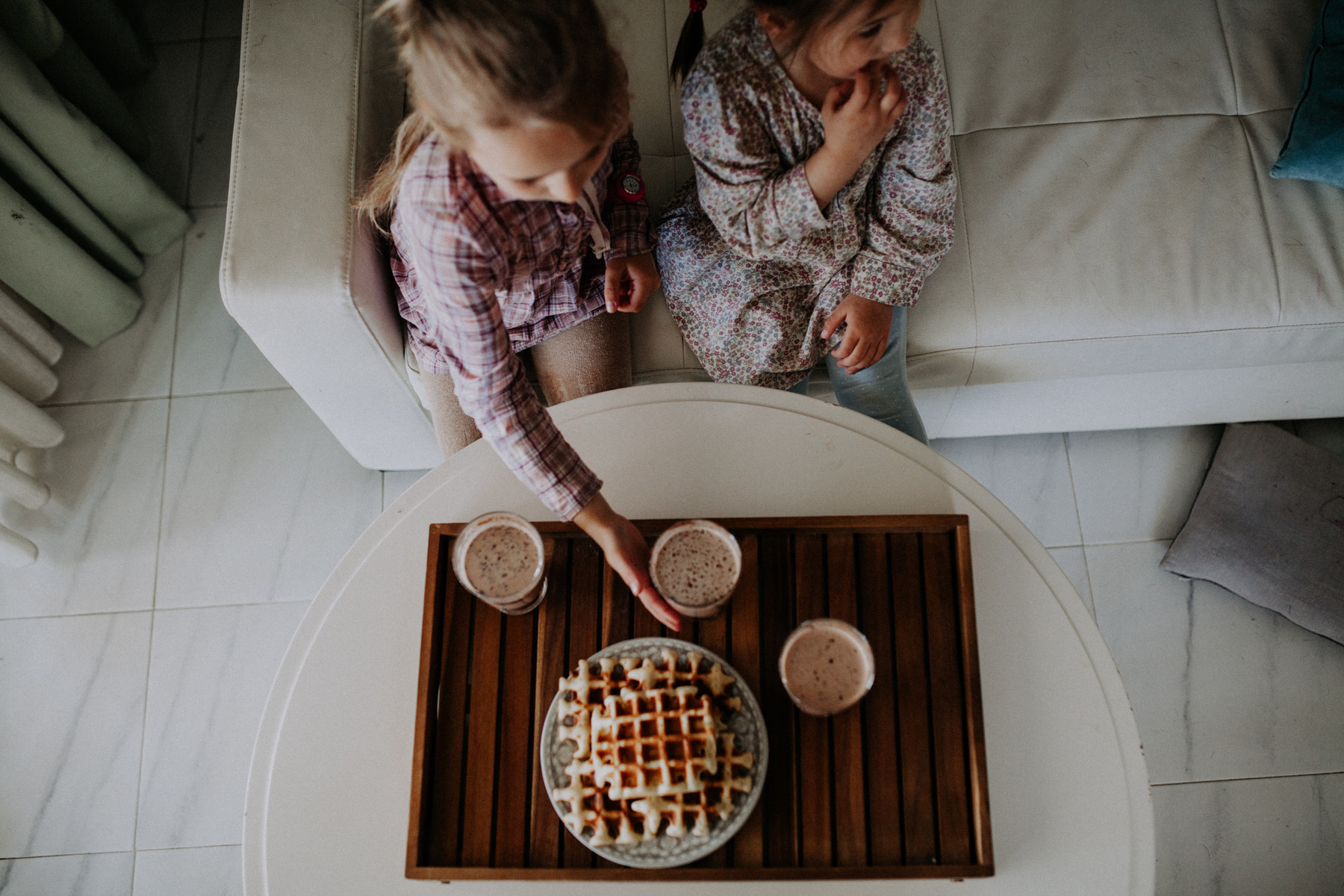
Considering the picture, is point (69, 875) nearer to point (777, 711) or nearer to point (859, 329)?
point (777, 711)

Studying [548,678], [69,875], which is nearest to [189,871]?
[69,875]

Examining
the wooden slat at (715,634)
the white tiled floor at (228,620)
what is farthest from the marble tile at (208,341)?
the wooden slat at (715,634)

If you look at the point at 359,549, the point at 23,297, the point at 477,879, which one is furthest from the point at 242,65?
the point at 477,879

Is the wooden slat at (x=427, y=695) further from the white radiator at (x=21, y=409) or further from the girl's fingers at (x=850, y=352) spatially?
the white radiator at (x=21, y=409)

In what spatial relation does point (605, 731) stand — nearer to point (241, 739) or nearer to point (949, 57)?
point (241, 739)

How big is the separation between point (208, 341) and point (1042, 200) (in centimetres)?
173

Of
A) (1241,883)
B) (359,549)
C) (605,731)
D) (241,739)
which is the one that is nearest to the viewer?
(605,731)

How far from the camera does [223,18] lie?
2.01 metres

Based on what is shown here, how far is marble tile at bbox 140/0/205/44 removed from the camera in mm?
1994

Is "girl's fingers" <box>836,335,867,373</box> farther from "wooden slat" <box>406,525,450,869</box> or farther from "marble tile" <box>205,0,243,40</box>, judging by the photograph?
"marble tile" <box>205,0,243,40</box>

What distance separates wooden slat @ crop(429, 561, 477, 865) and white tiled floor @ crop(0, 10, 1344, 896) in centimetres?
83

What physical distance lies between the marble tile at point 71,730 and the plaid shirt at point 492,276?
1062mm

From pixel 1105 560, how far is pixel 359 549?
4.65 feet

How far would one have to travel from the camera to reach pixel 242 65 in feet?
3.62
